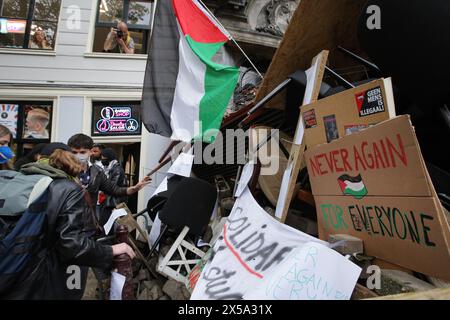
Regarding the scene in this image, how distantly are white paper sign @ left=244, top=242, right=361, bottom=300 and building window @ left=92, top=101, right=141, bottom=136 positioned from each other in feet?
24.1

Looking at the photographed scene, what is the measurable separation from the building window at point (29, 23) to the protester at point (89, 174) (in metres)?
5.95

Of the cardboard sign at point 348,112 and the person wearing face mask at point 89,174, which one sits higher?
the cardboard sign at point 348,112

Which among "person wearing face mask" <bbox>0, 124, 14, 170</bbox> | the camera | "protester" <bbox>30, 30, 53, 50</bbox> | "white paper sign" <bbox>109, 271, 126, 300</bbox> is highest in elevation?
the camera

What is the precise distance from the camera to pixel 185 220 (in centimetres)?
372

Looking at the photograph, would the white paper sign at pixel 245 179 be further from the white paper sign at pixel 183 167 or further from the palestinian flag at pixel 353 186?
the white paper sign at pixel 183 167

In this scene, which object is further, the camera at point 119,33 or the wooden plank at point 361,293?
the camera at point 119,33

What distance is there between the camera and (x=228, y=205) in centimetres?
411

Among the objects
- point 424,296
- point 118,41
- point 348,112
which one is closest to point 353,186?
point 348,112

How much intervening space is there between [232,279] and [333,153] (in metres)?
1.04

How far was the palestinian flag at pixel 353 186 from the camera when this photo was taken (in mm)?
1879

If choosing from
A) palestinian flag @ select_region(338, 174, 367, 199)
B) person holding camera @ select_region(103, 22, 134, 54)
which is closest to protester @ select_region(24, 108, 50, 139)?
person holding camera @ select_region(103, 22, 134, 54)

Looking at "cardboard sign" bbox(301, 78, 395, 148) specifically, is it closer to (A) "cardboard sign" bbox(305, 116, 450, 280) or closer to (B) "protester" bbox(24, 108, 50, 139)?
(A) "cardboard sign" bbox(305, 116, 450, 280)

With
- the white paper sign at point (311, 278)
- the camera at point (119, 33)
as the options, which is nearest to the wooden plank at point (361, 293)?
the white paper sign at point (311, 278)

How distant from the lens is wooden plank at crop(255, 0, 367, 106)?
2.82 meters
